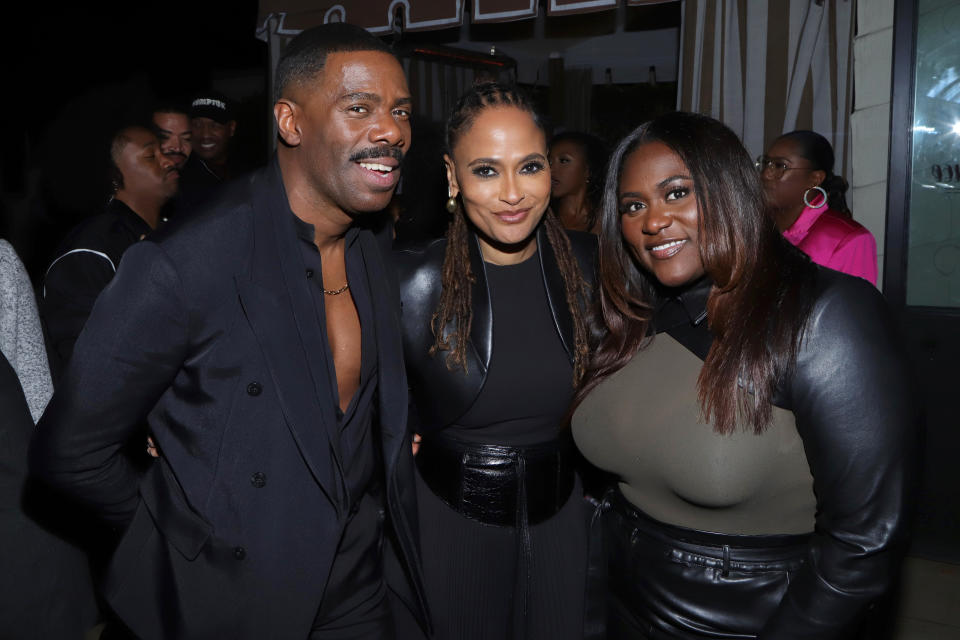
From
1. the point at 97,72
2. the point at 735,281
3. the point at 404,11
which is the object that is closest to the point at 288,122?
the point at 735,281

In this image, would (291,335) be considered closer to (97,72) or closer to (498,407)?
(498,407)

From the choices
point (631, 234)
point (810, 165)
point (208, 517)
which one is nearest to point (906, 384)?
point (631, 234)

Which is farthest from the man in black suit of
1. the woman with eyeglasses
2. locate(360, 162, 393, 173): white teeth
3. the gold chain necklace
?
the woman with eyeglasses

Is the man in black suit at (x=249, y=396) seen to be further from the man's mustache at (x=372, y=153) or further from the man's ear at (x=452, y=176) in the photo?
the man's ear at (x=452, y=176)

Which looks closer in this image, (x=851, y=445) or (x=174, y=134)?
(x=851, y=445)

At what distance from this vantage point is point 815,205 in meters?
4.28

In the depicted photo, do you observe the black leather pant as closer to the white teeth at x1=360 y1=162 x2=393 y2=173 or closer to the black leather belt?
the black leather belt

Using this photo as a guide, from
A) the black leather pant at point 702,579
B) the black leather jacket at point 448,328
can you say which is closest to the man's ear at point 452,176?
the black leather jacket at point 448,328

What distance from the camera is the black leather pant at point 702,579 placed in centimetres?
166

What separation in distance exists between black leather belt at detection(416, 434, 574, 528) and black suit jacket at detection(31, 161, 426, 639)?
2.05 feet

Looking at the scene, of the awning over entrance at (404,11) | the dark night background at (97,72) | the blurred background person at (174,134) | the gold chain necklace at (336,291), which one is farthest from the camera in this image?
the dark night background at (97,72)

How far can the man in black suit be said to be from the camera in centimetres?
162

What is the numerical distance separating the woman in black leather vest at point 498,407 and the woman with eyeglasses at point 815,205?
2139 mm

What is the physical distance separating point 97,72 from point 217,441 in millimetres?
8489
